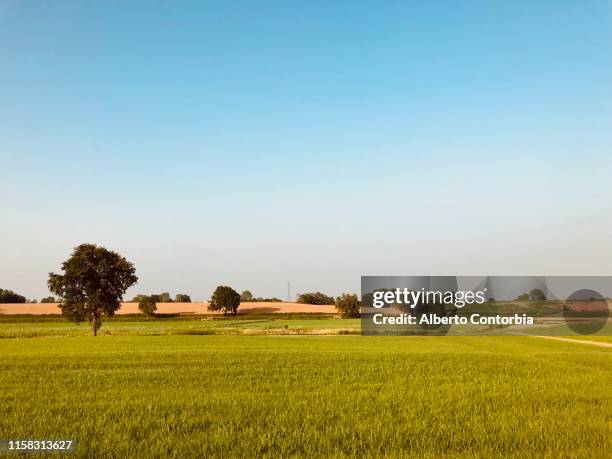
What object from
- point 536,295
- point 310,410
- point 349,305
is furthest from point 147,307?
point 310,410

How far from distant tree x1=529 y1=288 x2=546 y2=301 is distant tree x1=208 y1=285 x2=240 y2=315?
76850mm

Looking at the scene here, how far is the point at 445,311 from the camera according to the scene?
8756 cm

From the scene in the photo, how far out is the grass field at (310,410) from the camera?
34.9ft

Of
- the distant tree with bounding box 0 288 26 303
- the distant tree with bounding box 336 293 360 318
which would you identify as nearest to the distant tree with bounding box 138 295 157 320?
the distant tree with bounding box 336 293 360 318

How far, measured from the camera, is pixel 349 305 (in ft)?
426

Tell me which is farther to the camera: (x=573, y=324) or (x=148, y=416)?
(x=573, y=324)

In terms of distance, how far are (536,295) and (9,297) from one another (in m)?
166

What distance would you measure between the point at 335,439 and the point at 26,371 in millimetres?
18845

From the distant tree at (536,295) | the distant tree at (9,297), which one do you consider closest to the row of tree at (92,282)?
the distant tree at (536,295)

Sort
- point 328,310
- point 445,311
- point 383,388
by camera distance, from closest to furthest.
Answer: point 383,388 < point 445,311 < point 328,310

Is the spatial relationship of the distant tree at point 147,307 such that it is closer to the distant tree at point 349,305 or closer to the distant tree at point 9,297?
the distant tree at point 349,305

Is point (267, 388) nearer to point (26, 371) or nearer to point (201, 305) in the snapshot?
point (26, 371)

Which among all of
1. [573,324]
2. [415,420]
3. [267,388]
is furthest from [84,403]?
[573,324]

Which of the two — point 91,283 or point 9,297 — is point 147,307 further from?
point 9,297
